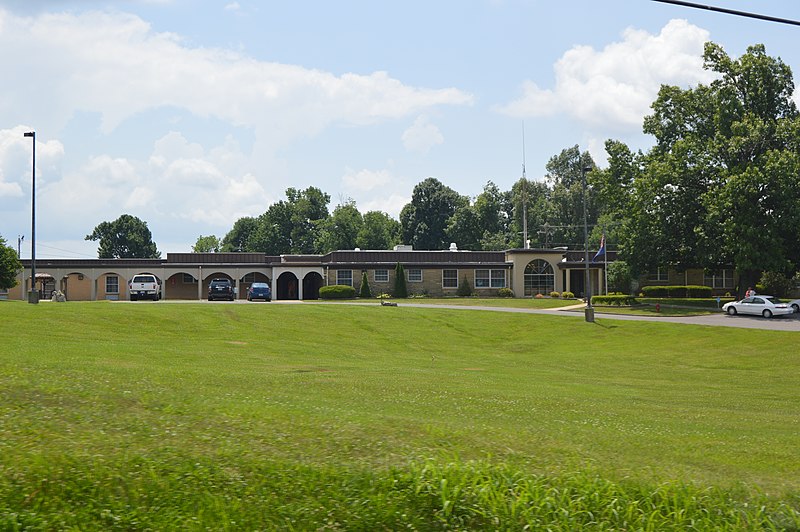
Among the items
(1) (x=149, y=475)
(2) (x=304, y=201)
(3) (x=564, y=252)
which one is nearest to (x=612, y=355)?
(1) (x=149, y=475)

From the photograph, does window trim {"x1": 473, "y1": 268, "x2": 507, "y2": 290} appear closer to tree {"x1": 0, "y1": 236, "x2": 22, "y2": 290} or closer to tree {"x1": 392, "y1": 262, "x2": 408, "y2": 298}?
tree {"x1": 392, "y1": 262, "x2": 408, "y2": 298}

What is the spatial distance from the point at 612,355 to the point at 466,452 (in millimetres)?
26773

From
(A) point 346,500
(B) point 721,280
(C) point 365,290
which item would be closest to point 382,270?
(C) point 365,290

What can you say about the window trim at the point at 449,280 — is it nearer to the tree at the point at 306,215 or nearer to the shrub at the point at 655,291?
the shrub at the point at 655,291

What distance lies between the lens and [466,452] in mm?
8734

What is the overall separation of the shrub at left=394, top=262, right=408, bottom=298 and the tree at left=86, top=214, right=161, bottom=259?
274ft

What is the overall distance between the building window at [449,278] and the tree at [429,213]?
4756 centimetres

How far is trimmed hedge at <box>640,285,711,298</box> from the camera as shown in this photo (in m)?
69.1

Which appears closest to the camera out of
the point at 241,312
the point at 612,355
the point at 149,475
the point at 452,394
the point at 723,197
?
the point at 149,475

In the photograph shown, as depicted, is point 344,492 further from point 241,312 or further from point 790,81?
point 790,81

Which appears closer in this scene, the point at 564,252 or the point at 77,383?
the point at 77,383

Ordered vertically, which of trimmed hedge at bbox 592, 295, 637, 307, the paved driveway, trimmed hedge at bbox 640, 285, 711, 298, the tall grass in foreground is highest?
trimmed hedge at bbox 640, 285, 711, 298

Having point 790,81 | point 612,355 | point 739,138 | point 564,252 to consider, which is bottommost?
point 612,355

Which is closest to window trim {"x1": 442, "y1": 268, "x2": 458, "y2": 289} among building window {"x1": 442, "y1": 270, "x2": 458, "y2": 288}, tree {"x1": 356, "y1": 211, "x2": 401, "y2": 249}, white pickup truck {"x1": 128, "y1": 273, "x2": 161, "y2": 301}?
building window {"x1": 442, "y1": 270, "x2": 458, "y2": 288}
